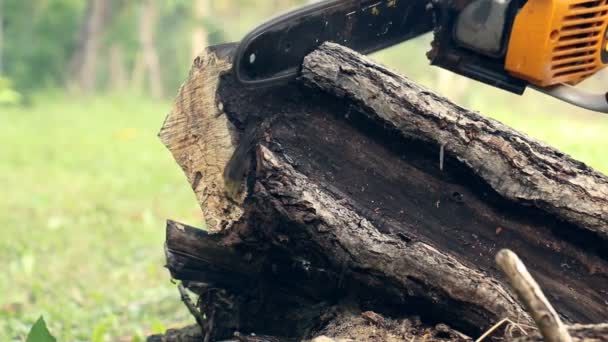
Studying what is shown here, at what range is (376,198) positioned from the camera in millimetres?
1962

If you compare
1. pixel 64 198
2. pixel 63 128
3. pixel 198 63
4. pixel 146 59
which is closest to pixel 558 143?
pixel 64 198

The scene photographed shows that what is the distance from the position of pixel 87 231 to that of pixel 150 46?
1500cm

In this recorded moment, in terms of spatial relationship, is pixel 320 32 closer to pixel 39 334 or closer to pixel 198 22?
pixel 39 334

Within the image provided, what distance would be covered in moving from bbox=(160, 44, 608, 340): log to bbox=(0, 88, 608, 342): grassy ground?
1.05 meters

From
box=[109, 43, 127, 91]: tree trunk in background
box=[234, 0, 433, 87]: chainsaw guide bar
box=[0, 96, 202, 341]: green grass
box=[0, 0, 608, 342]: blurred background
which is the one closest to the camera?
box=[234, 0, 433, 87]: chainsaw guide bar

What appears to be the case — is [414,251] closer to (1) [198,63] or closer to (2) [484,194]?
(2) [484,194]

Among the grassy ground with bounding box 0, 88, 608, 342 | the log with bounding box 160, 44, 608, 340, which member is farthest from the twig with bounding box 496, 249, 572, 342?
the grassy ground with bounding box 0, 88, 608, 342

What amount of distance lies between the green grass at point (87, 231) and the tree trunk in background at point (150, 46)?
27.0 ft

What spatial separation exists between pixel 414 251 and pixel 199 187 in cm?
61

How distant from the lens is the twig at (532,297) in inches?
50.3

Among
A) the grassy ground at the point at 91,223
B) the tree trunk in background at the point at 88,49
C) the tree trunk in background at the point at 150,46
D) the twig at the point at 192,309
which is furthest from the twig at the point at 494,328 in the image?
the tree trunk in background at the point at 150,46

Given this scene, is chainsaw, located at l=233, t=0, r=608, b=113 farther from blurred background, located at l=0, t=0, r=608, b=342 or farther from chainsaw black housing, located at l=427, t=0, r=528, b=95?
blurred background, located at l=0, t=0, r=608, b=342

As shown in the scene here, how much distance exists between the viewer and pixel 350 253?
184cm

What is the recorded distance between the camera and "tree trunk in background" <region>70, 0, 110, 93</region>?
59.6 feet
